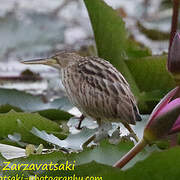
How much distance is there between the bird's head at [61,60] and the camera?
6.59 ft

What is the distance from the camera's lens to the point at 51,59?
2084mm

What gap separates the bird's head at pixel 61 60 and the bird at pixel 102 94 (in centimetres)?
19

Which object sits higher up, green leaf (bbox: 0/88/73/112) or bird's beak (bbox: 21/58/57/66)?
bird's beak (bbox: 21/58/57/66)

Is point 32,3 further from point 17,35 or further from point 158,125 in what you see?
point 158,125

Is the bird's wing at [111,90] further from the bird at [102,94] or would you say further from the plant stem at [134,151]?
the plant stem at [134,151]

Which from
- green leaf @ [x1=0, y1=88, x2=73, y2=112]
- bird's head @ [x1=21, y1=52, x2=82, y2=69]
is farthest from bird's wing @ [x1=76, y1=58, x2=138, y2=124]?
green leaf @ [x1=0, y1=88, x2=73, y2=112]

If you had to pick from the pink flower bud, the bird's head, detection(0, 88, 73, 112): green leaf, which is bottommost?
detection(0, 88, 73, 112): green leaf

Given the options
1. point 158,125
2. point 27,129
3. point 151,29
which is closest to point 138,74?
point 27,129

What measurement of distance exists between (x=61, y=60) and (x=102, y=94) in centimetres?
49

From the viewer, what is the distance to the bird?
158 centimetres

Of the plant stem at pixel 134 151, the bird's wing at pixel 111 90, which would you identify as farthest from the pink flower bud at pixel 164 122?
the bird's wing at pixel 111 90

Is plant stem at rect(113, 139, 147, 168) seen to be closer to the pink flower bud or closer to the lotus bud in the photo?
the pink flower bud

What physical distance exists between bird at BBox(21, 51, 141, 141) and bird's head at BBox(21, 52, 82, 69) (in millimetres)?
192

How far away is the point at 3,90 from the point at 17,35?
1.76m
